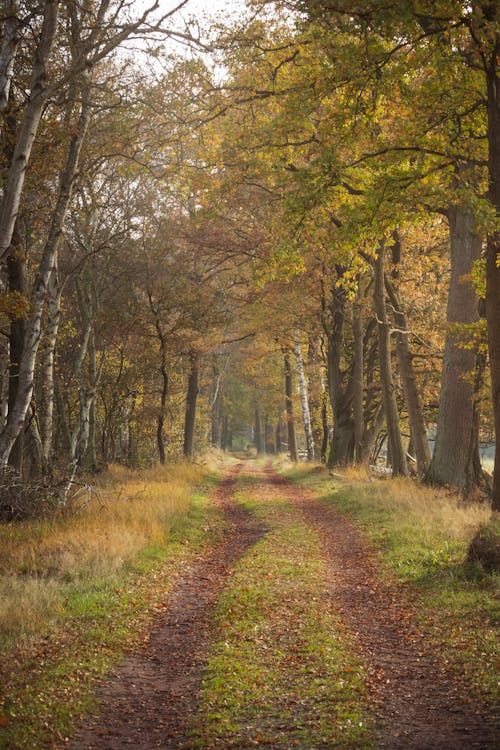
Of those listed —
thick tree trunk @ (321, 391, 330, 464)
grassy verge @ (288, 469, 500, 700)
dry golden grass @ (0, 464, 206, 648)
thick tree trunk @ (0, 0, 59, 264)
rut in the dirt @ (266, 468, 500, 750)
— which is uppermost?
thick tree trunk @ (0, 0, 59, 264)

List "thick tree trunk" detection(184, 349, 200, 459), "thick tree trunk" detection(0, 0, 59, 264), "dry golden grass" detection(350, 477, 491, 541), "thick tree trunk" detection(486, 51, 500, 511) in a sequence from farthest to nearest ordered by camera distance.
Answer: "thick tree trunk" detection(184, 349, 200, 459) → "dry golden grass" detection(350, 477, 491, 541) → "thick tree trunk" detection(0, 0, 59, 264) → "thick tree trunk" detection(486, 51, 500, 511)

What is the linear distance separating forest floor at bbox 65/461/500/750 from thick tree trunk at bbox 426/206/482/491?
20.3 ft

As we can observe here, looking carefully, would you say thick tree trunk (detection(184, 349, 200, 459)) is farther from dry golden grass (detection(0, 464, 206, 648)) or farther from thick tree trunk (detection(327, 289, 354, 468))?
dry golden grass (detection(0, 464, 206, 648))

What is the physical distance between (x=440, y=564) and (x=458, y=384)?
728 cm

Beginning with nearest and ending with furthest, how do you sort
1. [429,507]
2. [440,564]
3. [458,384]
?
1. [440,564]
2. [429,507]
3. [458,384]

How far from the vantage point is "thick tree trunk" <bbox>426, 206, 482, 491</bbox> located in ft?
51.9

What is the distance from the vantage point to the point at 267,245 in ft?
72.6

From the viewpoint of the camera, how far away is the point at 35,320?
38.2ft

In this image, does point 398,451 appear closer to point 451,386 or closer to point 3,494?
point 451,386

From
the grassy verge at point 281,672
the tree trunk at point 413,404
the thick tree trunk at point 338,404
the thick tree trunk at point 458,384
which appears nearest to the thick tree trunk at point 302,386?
the thick tree trunk at point 338,404

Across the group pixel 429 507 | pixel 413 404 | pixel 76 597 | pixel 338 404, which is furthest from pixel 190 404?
pixel 76 597

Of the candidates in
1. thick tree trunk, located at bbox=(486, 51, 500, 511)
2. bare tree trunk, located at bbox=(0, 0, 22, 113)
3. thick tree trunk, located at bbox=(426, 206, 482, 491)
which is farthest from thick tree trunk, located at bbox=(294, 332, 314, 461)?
bare tree trunk, located at bbox=(0, 0, 22, 113)

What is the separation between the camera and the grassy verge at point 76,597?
521 centimetres

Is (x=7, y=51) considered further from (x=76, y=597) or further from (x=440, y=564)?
(x=440, y=564)
